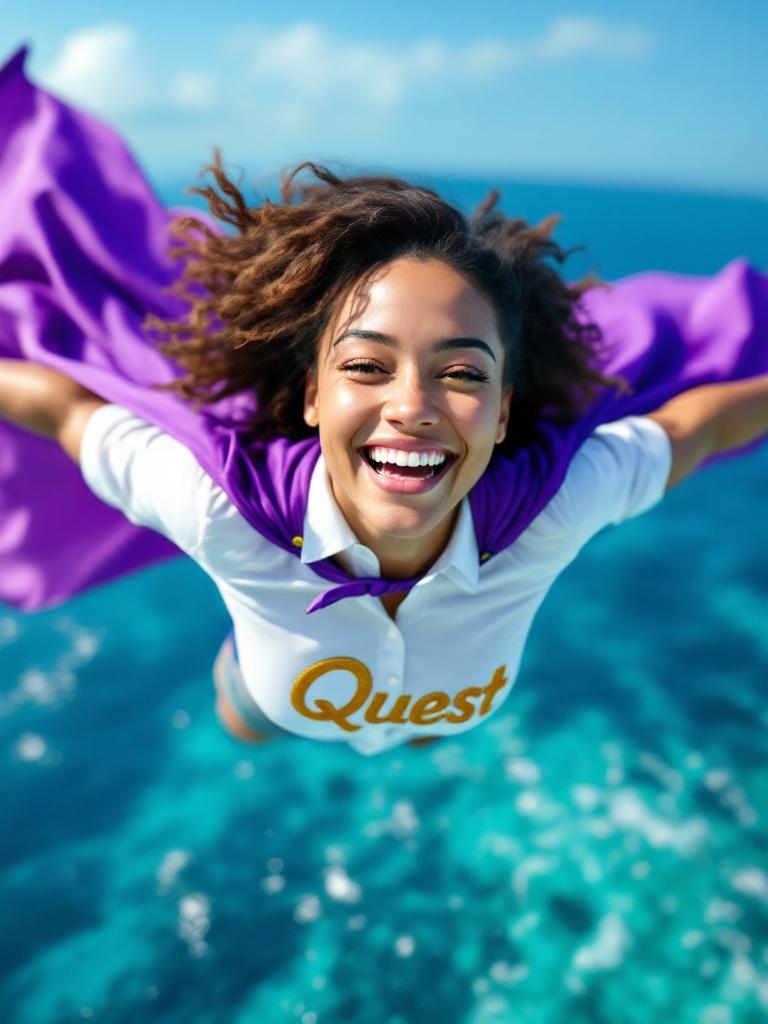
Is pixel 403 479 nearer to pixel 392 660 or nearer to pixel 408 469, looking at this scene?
pixel 408 469

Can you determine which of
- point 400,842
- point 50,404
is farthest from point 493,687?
point 400,842

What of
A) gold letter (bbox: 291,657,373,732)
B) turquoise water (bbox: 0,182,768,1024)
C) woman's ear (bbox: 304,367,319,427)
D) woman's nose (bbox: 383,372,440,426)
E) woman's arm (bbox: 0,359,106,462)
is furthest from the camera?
turquoise water (bbox: 0,182,768,1024)

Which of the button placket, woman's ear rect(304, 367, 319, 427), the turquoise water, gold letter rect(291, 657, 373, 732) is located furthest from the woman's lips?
the turquoise water

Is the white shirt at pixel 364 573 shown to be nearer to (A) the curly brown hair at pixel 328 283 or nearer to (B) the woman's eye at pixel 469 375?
(A) the curly brown hair at pixel 328 283

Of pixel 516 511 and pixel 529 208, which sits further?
pixel 529 208

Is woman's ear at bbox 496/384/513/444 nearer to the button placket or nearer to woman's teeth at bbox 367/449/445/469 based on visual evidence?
woman's teeth at bbox 367/449/445/469

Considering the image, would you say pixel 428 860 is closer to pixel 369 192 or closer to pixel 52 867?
pixel 52 867

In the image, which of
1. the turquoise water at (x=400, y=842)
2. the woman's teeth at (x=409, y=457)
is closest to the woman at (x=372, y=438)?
the woman's teeth at (x=409, y=457)

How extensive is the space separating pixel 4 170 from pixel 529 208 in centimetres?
2874

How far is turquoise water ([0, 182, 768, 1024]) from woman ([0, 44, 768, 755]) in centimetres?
183

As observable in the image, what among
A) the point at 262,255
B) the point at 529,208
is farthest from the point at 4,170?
the point at 529,208

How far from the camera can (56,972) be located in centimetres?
342

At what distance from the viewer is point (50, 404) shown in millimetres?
1916

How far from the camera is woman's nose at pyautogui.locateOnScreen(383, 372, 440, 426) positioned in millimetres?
1418
